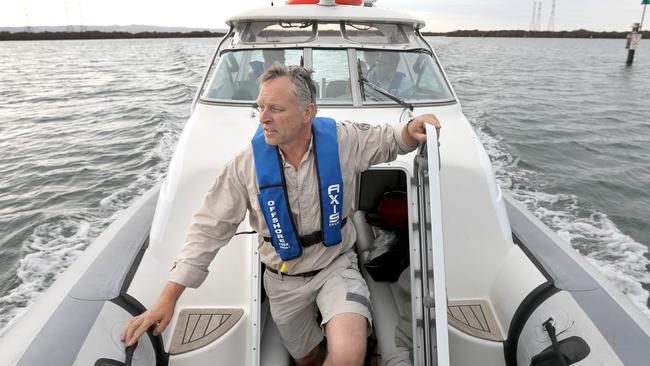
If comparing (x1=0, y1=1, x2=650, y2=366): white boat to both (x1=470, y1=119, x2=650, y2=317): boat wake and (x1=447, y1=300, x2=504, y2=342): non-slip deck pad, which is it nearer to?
(x1=447, y1=300, x2=504, y2=342): non-slip deck pad

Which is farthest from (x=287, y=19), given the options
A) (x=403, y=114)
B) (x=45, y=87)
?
(x=45, y=87)

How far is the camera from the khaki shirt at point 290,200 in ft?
5.39

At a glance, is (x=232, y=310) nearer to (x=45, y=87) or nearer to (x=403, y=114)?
(x=403, y=114)

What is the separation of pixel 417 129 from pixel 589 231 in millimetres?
4172

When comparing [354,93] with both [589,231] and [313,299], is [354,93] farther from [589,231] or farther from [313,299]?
[589,231]

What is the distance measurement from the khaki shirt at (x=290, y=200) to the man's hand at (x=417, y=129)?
3cm

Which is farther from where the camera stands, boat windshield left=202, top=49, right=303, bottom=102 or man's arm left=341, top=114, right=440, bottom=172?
boat windshield left=202, top=49, right=303, bottom=102

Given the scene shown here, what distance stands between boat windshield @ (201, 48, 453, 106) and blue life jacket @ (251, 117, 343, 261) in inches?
56.5

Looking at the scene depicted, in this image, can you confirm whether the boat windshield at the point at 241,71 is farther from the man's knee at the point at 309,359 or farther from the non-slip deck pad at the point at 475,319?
the non-slip deck pad at the point at 475,319

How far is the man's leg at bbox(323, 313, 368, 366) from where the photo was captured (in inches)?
64.0

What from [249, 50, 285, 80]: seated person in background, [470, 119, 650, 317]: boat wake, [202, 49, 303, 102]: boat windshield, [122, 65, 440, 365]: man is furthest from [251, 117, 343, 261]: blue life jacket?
[470, 119, 650, 317]: boat wake

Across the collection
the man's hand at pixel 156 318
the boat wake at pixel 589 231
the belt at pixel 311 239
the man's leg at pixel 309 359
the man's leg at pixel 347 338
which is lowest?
the boat wake at pixel 589 231

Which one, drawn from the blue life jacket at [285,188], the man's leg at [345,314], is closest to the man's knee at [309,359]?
the man's leg at [345,314]

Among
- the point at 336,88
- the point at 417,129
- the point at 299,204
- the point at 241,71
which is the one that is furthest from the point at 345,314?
the point at 241,71
